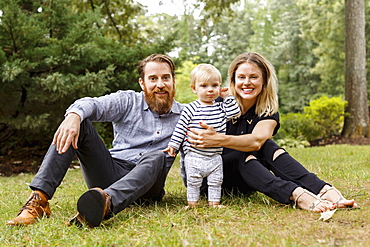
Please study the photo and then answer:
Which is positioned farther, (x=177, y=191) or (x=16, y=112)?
(x=16, y=112)

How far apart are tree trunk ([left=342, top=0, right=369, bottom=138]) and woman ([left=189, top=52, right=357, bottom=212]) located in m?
7.59

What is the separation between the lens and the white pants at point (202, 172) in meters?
2.71

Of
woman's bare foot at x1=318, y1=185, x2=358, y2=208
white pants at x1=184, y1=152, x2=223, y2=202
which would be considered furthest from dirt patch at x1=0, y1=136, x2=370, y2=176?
woman's bare foot at x1=318, y1=185, x2=358, y2=208

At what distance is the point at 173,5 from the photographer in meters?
10.1

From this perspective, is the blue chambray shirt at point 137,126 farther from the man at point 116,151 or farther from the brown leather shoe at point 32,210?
the brown leather shoe at point 32,210

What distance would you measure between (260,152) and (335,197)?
0.67m

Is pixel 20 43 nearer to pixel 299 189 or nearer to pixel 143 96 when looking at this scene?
pixel 143 96

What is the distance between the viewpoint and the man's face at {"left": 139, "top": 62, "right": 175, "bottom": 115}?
2.96m

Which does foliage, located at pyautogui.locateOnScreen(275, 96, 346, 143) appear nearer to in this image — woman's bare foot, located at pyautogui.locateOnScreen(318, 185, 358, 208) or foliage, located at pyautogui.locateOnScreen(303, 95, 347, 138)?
foliage, located at pyautogui.locateOnScreen(303, 95, 347, 138)

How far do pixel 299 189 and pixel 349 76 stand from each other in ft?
26.6

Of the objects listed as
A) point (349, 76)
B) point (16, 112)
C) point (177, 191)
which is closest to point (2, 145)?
point (16, 112)

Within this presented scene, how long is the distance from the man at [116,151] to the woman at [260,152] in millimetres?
435

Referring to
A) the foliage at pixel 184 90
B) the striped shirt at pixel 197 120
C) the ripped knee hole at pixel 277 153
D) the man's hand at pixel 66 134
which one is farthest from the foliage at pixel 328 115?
the man's hand at pixel 66 134

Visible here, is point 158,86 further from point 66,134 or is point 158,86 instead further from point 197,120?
point 66,134
